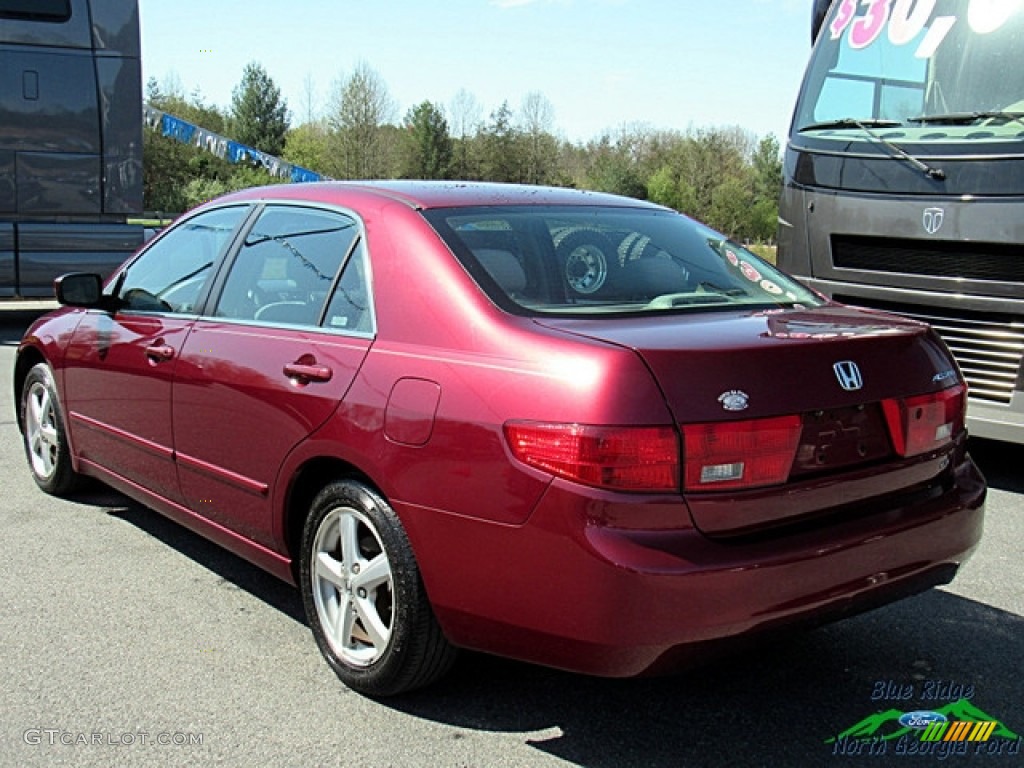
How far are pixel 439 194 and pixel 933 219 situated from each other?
3359mm

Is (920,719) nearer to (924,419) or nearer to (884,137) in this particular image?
(924,419)

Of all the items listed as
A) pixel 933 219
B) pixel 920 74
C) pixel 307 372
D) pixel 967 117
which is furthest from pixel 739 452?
pixel 920 74

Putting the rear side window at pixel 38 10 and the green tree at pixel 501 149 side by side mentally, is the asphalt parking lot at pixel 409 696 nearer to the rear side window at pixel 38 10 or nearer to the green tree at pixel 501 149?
the rear side window at pixel 38 10

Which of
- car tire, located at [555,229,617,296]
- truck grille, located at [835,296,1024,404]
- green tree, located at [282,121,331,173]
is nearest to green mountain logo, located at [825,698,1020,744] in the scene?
car tire, located at [555,229,617,296]

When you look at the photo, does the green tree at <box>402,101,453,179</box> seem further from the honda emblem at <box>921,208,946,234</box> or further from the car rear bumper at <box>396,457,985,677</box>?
the car rear bumper at <box>396,457,985,677</box>

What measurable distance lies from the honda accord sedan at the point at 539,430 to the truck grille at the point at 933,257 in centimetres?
Result: 230

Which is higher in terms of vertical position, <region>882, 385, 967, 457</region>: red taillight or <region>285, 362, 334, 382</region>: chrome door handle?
<region>285, 362, 334, 382</region>: chrome door handle

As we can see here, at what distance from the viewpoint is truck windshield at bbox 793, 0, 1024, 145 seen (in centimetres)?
592

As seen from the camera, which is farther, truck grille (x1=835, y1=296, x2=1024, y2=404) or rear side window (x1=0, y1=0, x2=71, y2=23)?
rear side window (x1=0, y1=0, x2=71, y2=23)

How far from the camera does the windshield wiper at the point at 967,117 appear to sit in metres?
5.73

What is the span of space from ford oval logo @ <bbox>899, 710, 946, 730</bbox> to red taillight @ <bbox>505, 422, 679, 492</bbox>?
46.4 inches

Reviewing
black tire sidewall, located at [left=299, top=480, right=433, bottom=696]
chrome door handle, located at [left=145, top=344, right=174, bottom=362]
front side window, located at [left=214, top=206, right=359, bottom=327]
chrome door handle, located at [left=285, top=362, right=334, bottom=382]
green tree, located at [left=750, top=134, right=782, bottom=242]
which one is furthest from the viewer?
green tree, located at [left=750, top=134, right=782, bottom=242]

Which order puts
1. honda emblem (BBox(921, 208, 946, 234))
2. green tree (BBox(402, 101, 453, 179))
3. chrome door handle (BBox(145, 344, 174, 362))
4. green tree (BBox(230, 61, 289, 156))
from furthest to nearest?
green tree (BBox(230, 61, 289, 156)), green tree (BBox(402, 101, 453, 179)), honda emblem (BBox(921, 208, 946, 234)), chrome door handle (BBox(145, 344, 174, 362))

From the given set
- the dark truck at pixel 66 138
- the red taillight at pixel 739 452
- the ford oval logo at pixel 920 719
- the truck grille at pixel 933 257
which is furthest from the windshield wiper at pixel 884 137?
the dark truck at pixel 66 138
